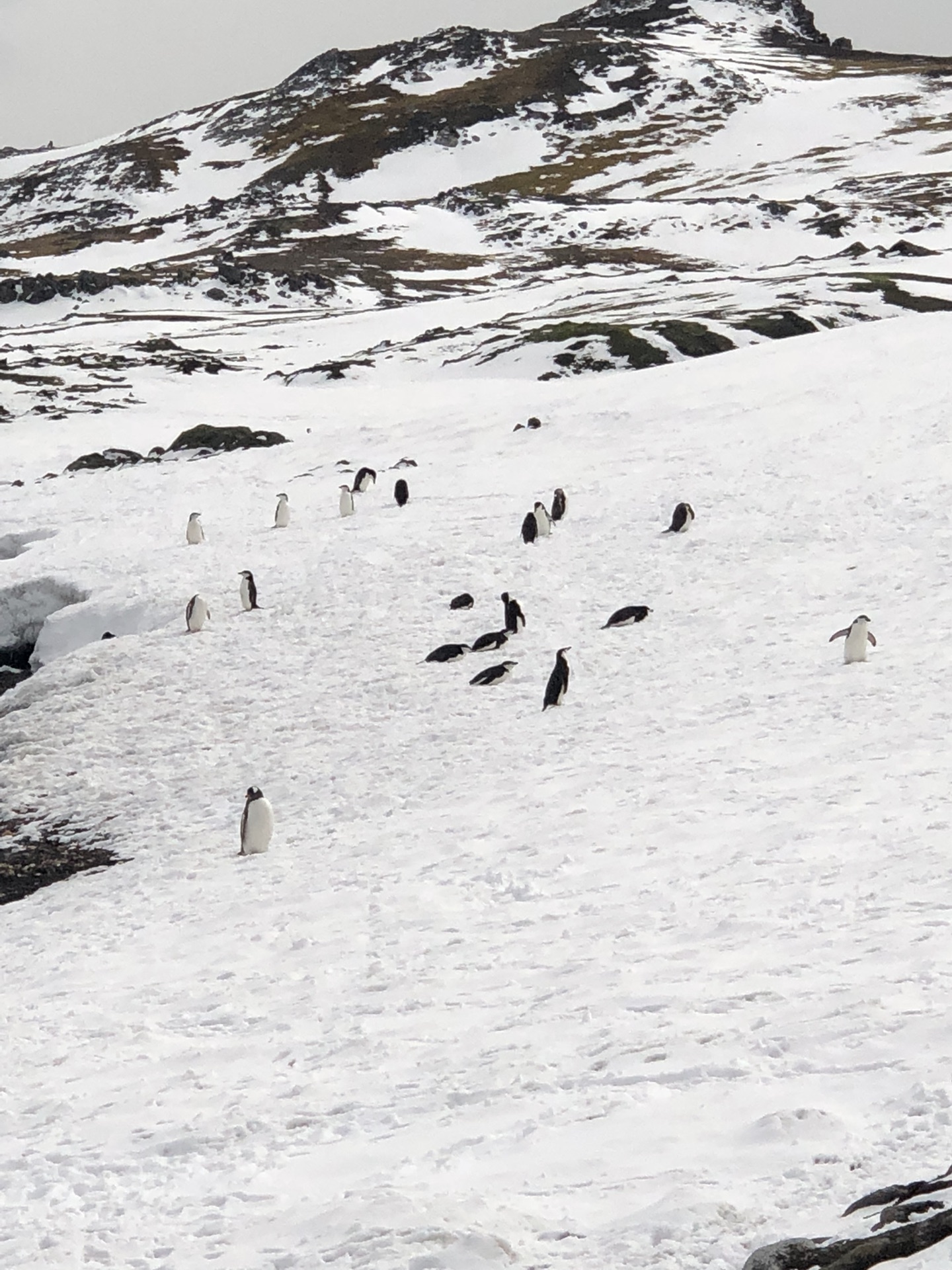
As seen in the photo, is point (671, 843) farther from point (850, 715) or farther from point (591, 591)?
point (591, 591)

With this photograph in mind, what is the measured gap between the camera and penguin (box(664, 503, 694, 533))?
2291 centimetres

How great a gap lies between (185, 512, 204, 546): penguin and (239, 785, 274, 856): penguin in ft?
39.1

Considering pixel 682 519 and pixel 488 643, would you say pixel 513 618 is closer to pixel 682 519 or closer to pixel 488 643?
pixel 488 643

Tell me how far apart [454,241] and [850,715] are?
84711 millimetres

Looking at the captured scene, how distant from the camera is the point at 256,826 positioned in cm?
1365

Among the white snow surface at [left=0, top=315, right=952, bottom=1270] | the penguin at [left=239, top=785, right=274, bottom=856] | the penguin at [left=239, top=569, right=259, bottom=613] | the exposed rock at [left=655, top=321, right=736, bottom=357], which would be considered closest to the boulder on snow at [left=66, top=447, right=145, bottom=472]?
the white snow surface at [left=0, top=315, right=952, bottom=1270]

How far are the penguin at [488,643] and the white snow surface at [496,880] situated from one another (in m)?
0.32

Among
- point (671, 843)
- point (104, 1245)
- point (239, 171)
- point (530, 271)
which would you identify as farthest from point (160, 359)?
point (239, 171)

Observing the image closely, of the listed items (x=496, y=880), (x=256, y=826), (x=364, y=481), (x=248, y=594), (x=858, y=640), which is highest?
(x=496, y=880)

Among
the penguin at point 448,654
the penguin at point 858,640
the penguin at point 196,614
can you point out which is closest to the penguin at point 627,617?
the penguin at point 448,654

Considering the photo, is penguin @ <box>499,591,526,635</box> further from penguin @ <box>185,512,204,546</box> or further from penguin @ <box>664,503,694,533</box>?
penguin @ <box>185,512,204,546</box>

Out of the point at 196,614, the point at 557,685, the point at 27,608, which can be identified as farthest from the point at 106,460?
the point at 557,685

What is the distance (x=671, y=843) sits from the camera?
1180cm

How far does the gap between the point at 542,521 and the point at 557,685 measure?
707 centimetres
